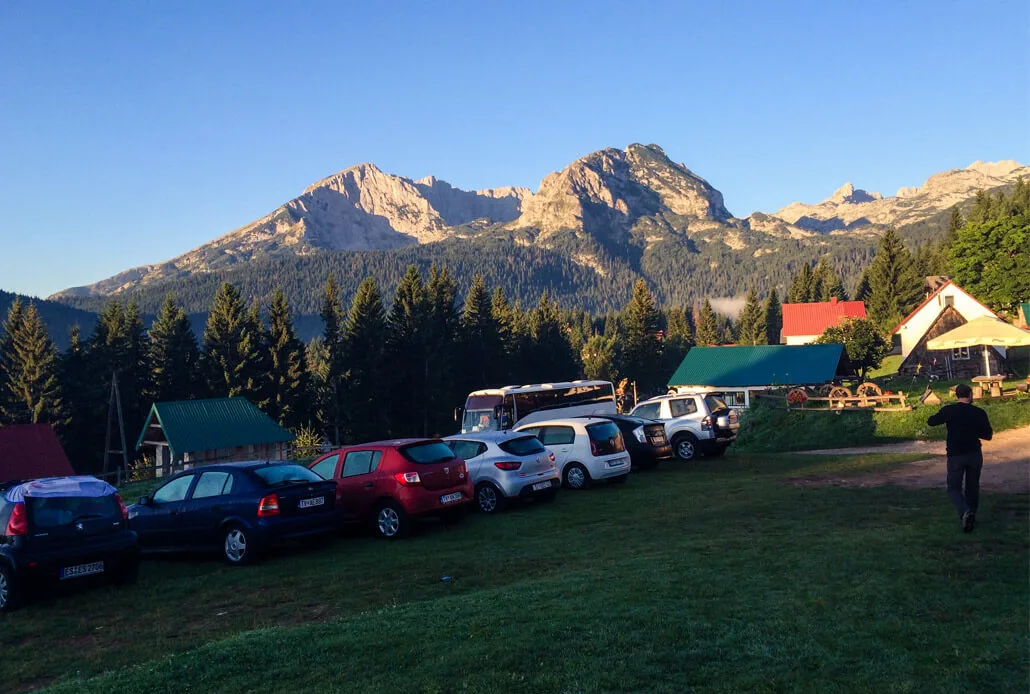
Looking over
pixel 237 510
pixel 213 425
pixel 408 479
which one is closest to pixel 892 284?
pixel 213 425

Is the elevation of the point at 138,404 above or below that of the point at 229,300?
below

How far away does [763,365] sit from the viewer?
172 ft

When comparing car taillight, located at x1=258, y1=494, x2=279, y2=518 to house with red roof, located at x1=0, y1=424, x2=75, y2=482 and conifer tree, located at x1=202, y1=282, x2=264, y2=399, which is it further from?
conifer tree, located at x1=202, y1=282, x2=264, y2=399

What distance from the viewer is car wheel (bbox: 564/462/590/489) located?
782 inches

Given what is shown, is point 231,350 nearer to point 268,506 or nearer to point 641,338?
point 641,338

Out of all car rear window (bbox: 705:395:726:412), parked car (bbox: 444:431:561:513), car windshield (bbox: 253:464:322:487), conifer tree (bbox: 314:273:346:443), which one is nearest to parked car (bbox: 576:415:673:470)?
car rear window (bbox: 705:395:726:412)

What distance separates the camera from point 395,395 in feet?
216

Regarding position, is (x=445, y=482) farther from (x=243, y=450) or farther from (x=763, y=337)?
(x=763, y=337)

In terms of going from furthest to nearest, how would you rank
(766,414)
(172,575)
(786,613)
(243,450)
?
1. (243,450)
2. (766,414)
3. (172,575)
4. (786,613)

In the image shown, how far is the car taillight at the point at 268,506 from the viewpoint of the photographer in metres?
12.8

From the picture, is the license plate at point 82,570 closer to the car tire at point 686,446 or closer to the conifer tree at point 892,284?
the car tire at point 686,446

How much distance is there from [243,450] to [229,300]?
20.0 meters

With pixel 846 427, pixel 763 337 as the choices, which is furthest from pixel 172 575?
pixel 763 337

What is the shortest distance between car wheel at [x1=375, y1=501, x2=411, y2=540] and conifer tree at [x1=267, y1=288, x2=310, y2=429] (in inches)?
2039
